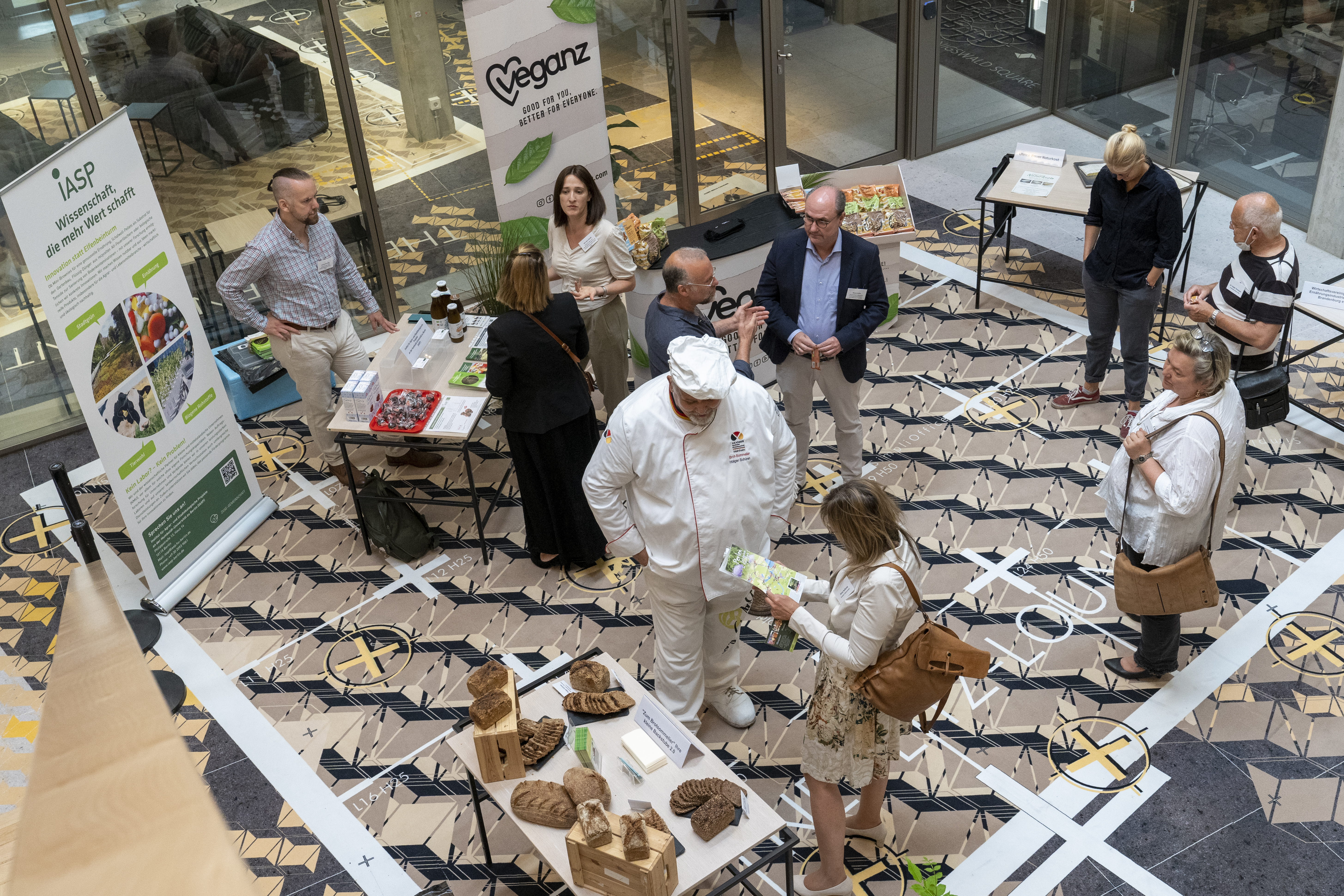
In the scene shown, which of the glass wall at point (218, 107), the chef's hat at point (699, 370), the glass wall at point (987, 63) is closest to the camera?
the chef's hat at point (699, 370)

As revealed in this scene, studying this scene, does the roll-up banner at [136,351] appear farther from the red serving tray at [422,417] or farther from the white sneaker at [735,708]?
the white sneaker at [735,708]

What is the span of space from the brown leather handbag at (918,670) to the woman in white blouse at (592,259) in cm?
304

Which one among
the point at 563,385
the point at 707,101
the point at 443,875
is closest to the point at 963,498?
the point at 563,385

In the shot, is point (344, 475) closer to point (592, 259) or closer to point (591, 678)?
point (592, 259)

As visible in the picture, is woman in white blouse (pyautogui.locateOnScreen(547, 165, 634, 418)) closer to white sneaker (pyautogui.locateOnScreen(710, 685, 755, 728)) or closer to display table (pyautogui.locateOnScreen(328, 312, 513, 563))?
display table (pyautogui.locateOnScreen(328, 312, 513, 563))

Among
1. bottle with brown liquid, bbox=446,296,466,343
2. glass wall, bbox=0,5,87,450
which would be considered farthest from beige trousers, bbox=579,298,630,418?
glass wall, bbox=0,5,87,450

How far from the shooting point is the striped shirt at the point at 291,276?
5.99 metres

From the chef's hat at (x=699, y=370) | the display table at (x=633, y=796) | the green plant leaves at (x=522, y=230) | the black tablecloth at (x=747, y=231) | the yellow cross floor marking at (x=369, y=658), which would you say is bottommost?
the yellow cross floor marking at (x=369, y=658)

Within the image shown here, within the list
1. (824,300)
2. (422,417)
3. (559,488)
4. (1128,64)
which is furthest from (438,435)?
(1128,64)

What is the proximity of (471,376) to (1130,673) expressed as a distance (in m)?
3.70

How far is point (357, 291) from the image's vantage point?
6.52m

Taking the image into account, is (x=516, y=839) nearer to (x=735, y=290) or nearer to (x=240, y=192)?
(x=735, y=290)

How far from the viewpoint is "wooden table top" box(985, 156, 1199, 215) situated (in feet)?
24.4

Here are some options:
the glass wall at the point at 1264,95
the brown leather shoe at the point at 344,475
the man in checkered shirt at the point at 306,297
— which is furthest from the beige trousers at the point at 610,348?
the glass wall at the point at 1264,95
